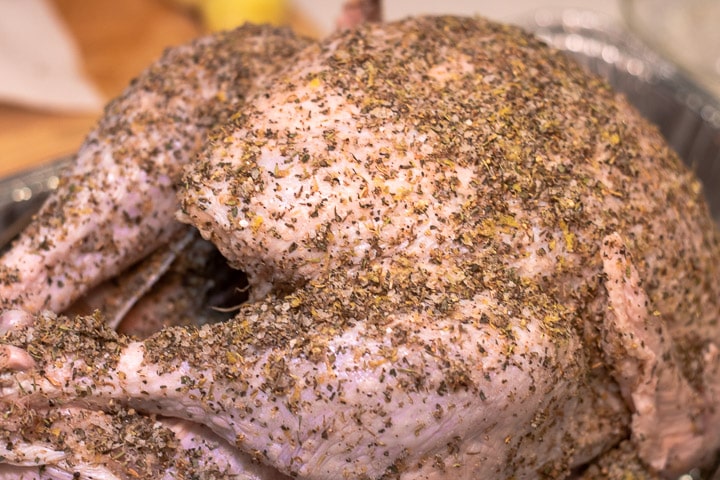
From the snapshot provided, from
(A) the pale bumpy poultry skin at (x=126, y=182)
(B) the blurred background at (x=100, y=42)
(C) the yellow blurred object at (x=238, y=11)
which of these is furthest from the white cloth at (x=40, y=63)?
(A) the pale bumpy poultry skin at (x=126, y=182)

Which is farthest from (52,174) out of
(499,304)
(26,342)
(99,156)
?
Result: (499,304)

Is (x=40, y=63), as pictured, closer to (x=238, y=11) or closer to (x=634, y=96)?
(x=238, y=11)

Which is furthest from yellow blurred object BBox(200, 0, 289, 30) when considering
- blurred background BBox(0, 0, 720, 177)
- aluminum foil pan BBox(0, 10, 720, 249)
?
aluminum foil pan BBox(0, 10, 720, 249)

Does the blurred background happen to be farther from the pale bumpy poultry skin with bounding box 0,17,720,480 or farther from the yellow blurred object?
the pale bumpy poultry skin with bounding box 0,17,720,480

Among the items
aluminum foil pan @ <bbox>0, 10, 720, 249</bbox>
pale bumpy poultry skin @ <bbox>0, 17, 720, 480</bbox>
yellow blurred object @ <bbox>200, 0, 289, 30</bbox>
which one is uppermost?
yellow blurred object @ <bbox>200, 0, 289, 30</bbox>

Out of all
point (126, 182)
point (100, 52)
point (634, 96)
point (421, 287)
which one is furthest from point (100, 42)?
point (421, 287)

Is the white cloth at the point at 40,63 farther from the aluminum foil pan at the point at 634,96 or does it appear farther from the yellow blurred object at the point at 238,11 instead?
the aluminum foil pan at the point at 634,96

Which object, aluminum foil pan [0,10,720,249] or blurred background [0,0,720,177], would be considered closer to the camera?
aluminum foil pan [0,10,720,249]
